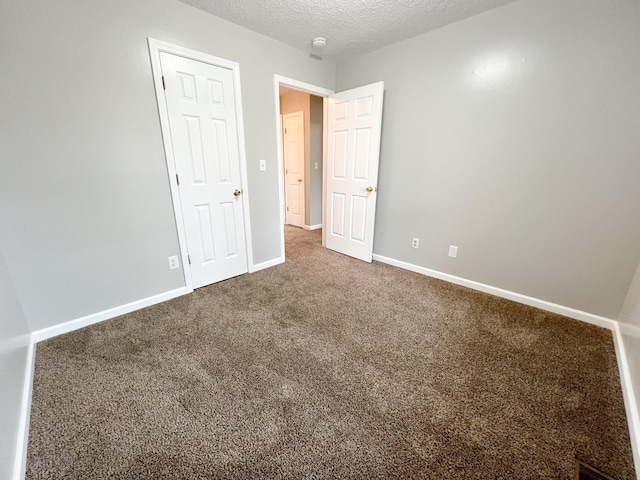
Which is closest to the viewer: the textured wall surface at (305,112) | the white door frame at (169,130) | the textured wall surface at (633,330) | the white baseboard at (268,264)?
the textured wall surface at (633,330)

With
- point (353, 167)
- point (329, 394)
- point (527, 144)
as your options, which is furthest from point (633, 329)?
point (353, 167)

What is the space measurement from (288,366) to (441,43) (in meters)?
2.95

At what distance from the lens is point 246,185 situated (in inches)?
103

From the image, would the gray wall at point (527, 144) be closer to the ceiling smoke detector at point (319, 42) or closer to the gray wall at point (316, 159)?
the ceiling smoke detector at point (319, 42)

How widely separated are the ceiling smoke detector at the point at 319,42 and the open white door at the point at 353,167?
0.53 meters

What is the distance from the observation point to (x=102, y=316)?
200 cm

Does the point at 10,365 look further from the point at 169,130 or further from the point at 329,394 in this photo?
the point at 169,130

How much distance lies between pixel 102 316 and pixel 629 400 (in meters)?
3.35

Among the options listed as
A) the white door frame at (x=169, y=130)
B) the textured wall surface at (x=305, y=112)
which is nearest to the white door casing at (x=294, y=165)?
the textured wall surface at (x=305, y=112)

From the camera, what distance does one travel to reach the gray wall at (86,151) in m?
1.54

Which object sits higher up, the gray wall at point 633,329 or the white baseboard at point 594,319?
the gray wall at point 633,329

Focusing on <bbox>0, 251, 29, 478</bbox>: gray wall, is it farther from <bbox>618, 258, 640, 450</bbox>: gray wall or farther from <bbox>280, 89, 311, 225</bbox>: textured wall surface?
<bbox>280, 89, 311, 225</bbox>: textured wall surface

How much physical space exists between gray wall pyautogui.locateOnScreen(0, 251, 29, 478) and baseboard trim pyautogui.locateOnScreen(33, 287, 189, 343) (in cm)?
14

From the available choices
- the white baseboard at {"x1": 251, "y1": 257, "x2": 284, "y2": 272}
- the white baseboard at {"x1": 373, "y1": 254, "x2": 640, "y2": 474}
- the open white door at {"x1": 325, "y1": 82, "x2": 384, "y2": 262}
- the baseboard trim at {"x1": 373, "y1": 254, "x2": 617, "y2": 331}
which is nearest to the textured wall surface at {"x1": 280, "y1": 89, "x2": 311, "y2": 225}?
the open white door at {"x1": 325, "y1": 82, "x2": 384, "y2": 262}
